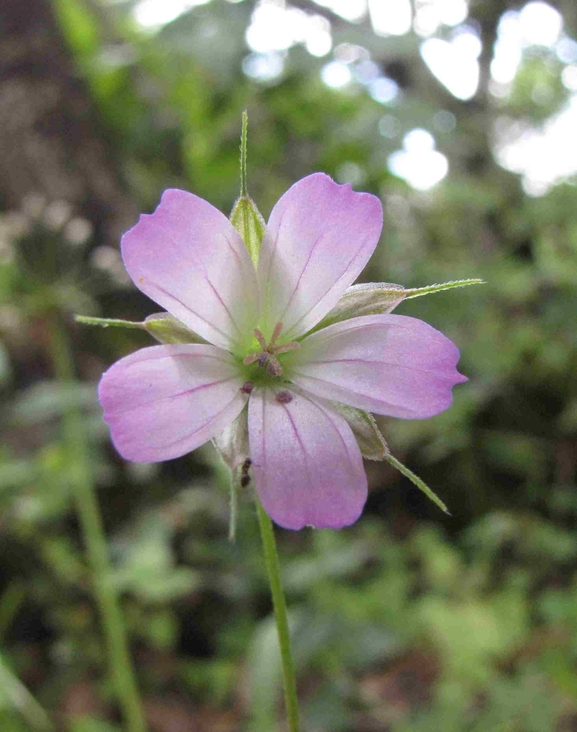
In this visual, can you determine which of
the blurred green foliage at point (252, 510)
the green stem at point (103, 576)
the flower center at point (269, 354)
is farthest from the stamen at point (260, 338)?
the green stem at point (103, 576)

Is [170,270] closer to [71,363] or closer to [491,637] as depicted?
[491,637]

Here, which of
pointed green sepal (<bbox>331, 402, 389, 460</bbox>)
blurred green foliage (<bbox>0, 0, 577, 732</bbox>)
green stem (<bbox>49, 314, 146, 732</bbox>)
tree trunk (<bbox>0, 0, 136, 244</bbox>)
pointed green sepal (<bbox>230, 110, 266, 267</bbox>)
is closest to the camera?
pointed green sepal (<bbox>331, 402, 389, 460</bbox>)

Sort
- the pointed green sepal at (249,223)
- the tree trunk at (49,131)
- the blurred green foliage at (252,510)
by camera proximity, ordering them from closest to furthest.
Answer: the pointed green sepal at (249,223)
the blurred green foliage at (252,510)
the tree trunk at (49,131)

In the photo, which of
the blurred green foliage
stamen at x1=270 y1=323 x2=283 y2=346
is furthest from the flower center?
the blurred green foliage

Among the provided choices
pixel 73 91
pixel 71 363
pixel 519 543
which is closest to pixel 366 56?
pixel 73 91

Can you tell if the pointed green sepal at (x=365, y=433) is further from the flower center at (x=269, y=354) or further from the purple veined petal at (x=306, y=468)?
the flower center at (x=269, y=354)

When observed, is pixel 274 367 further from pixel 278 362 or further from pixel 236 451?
pixel 236 451

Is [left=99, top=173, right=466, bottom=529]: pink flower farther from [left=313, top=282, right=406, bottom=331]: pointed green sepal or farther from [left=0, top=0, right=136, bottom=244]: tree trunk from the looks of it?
[left=0, top=0, right=136, bottom=244]: tree trunk

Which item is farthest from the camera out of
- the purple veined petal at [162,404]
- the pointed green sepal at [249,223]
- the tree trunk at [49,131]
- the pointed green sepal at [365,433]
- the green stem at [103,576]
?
the tree trunk at [49,131]
